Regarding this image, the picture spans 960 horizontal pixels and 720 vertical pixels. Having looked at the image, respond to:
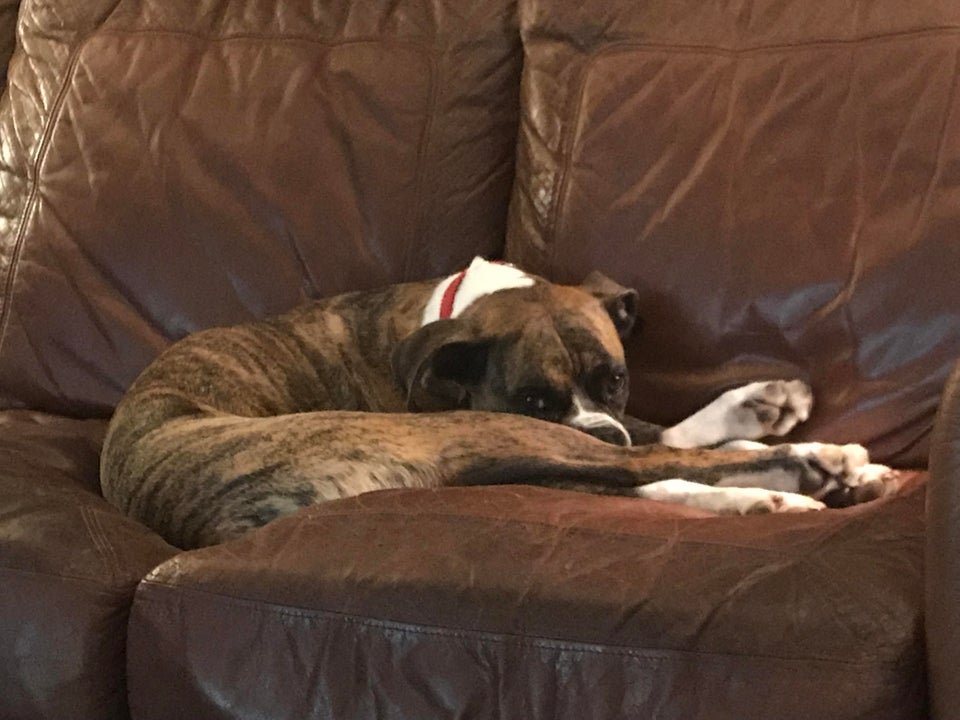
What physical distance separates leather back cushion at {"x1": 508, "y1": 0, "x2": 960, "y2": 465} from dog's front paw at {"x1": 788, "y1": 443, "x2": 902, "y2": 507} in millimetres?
196

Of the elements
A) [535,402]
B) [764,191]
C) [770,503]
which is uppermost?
[764,191]

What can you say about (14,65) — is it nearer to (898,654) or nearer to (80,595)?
(80,595)

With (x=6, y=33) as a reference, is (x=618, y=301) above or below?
below

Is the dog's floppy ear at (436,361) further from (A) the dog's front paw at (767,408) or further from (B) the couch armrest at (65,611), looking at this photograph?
(B) the couch armrest at (65,611)

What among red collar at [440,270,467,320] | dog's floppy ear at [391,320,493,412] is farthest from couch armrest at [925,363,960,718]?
red collar at [440,270,467,320]

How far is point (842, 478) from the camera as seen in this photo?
180cm

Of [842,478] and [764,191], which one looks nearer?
[842,478]

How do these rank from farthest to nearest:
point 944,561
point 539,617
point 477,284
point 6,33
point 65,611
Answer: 1. point 6,33
2. point 477,284
3. point 65,611
4. point 539,617
5. point 944,561

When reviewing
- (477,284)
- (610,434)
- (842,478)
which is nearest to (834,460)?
(842,478)

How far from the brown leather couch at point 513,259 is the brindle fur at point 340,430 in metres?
0.10

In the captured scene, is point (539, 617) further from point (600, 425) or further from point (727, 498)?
point (600, 425)

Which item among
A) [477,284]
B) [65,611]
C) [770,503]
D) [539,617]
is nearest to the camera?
[539,617]

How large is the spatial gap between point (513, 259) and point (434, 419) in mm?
629

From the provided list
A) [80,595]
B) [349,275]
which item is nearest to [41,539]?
[80,595]
